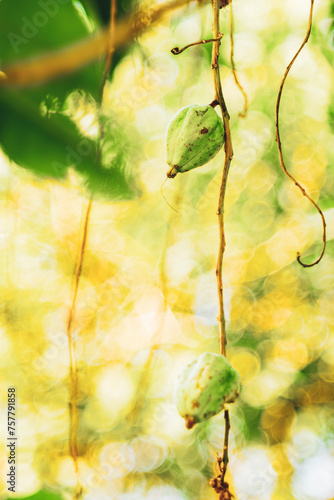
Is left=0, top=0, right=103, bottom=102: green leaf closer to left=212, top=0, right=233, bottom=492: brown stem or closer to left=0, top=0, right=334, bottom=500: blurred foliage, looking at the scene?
left=212, top=0, right=233, bottom=492: brown stem

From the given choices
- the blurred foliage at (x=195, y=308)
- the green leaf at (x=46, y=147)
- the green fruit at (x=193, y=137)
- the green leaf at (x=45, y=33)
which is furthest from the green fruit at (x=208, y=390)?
the blurred foliage at (x=195, y=308)

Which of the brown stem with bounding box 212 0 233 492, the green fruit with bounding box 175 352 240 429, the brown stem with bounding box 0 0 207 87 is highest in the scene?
the brown stem with bounding box 0 0 207 87

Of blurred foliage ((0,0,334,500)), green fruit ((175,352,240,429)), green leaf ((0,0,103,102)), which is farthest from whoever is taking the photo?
blurred foliage ((0,0,334,500))

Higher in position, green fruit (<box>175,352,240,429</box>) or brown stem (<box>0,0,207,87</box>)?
brown stem (<box>0,0,207,87</box>)

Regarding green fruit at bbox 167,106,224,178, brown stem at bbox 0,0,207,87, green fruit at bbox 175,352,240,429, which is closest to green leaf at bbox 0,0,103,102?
brown stem at bbox 0,0,207,87

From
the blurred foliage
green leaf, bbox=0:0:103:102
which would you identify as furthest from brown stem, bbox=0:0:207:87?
the blurred foliage

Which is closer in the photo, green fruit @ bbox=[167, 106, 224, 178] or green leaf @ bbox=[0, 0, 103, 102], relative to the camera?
green fruit @ bbox=[167, 106, 224, 178]

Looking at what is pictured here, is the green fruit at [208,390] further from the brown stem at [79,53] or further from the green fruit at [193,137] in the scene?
the brown stem at [79,53]

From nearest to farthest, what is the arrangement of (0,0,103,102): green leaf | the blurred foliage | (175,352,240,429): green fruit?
1. (175,352,240,429): green fruit
2. (0,0,103,102): green leaf
3. the blurred foliage
